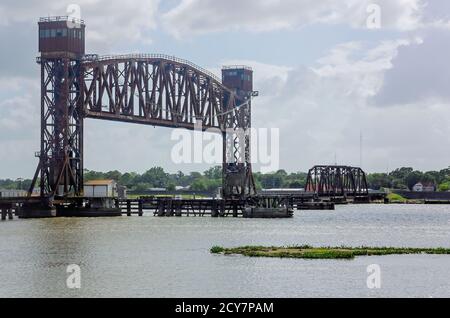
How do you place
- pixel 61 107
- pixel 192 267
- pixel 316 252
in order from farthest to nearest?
pixel 61 107
pixel 316 252
pixel 192 267

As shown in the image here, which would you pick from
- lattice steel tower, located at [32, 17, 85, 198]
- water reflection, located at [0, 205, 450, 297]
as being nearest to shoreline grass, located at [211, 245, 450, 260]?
water reflection, located at [0, 205, 450, 297]

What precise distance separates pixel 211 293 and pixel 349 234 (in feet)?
197

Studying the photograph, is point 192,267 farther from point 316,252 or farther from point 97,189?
point 97,189

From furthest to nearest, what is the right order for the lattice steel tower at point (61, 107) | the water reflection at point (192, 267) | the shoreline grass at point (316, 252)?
the lattice steel tower at point (61, 107), the shoreline grass at point (316, 252), the water reflection at point (192, 267)

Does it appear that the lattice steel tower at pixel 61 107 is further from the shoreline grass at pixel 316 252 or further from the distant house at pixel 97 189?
the shoreline grass at pixel 316 252

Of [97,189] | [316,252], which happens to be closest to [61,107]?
[97,189]

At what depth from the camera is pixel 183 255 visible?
8344cm

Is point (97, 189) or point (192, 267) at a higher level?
point (97, 189)

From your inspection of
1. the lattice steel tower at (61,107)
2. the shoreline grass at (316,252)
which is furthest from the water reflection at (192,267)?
the lattice steel tower at (61,107)

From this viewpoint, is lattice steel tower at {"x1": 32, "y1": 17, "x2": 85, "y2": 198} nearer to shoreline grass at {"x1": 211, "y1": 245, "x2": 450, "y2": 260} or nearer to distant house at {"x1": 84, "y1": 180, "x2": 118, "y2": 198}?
distant house at {"x1": 84, "y1": 180, "x2": 118, "y2": 198}

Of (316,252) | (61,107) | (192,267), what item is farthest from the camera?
(61,107)
